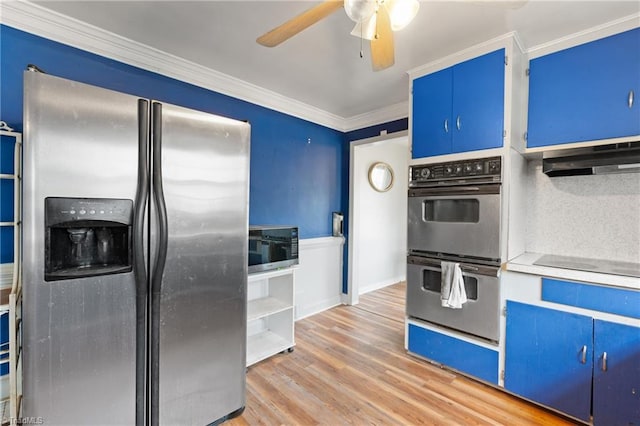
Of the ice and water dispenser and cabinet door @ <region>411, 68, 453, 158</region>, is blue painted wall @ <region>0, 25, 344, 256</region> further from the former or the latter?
cabinet door @ <region>411, 68, 453, 158</region>

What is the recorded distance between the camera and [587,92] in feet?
6.33

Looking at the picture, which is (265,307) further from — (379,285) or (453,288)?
(379,285)

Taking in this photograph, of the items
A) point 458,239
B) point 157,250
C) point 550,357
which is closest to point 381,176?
point 458,239

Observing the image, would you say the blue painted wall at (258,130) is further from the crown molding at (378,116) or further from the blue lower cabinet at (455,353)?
the blue lower cabinet at (455,353)

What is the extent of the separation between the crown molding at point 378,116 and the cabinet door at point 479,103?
3.35 ft

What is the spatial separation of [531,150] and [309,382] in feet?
7.81

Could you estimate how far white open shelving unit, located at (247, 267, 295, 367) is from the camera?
2477 millimetres

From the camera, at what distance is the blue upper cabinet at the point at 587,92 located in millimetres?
1795

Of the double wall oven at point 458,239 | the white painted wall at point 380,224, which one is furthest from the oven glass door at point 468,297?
the white painted wall at point 380,224

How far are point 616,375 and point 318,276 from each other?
8.51 ft

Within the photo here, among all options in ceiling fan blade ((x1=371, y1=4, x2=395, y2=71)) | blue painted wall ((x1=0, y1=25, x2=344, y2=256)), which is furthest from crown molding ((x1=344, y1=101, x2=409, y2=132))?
ceiling fan blade ((x1=371, y1=4, x2=395, y2=71))

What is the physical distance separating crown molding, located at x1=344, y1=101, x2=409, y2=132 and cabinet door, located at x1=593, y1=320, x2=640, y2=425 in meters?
2.49

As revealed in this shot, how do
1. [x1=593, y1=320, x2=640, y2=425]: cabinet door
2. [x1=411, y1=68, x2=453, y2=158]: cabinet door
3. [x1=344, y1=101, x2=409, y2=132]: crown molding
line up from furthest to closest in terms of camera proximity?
[x1=344, y1=101, x2=409, y2=132]: crown molding
[x1=411, y1=68, x2=453, y2=158]: cabinet door
[x1=593, y1=320, x2=640, y2=425]: cabinet door

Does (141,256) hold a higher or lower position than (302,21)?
lower
